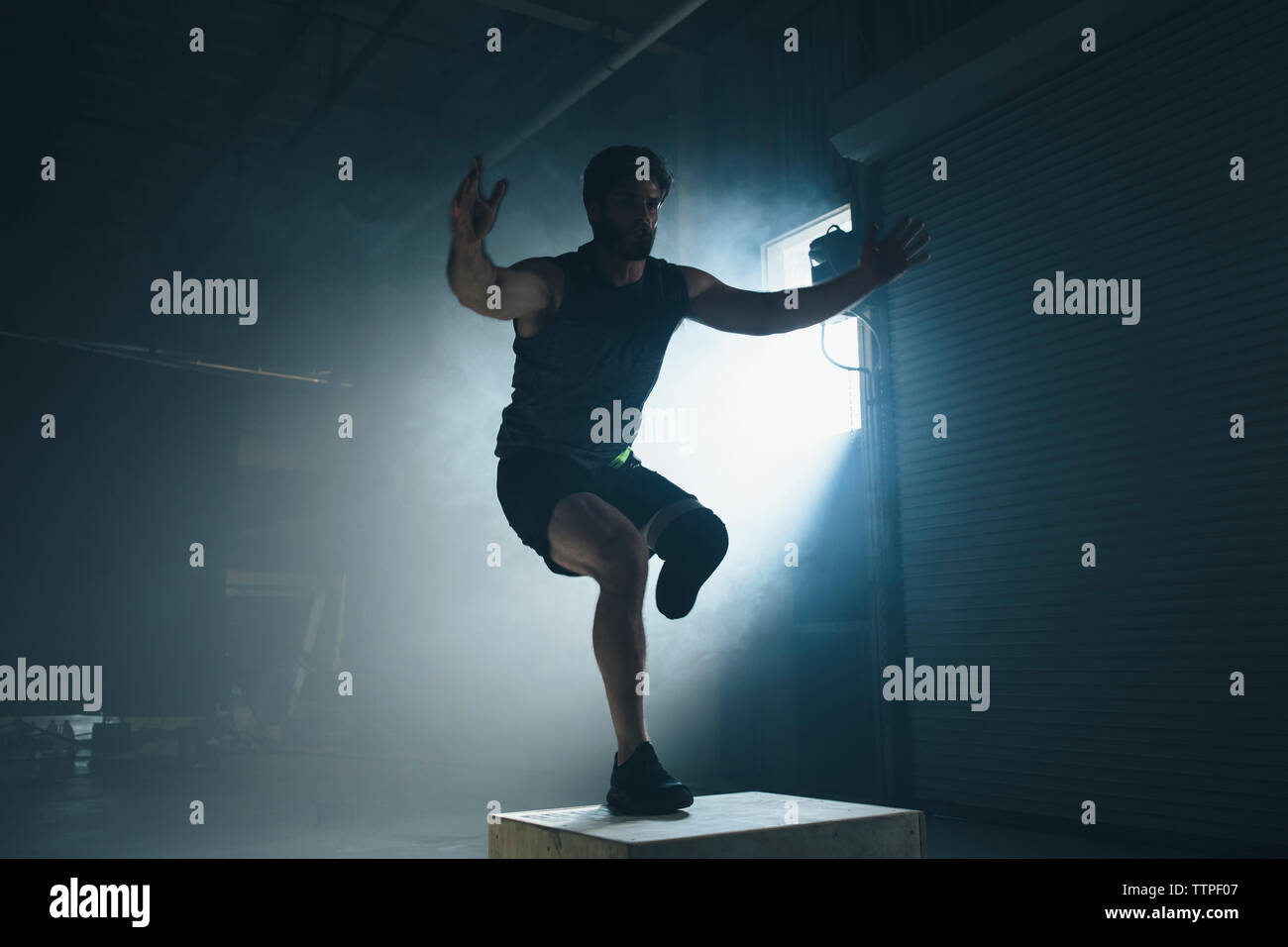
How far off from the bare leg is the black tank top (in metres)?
0.24

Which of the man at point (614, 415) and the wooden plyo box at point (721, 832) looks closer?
the wooden plyo box at point (721, 832)

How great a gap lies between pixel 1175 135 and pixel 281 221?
29.9 feet

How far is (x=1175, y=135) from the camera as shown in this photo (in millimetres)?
4891

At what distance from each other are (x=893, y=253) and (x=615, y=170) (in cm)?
89

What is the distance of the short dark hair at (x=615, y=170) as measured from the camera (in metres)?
2.78

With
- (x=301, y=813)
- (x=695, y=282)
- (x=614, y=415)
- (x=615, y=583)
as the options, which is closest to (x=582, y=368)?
(x=614, y=415)

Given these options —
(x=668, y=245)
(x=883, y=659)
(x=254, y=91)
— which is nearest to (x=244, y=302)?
(x=254, y=91)

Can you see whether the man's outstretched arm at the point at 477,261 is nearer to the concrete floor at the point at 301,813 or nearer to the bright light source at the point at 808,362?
the concrete floor at the point at 301,813

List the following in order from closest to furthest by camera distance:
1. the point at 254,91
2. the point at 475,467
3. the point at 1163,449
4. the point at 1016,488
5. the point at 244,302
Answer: the point at 1163,449 → the point at 1016,488 → the point at 254,91 → the point at 475,467 → the point at 244,302

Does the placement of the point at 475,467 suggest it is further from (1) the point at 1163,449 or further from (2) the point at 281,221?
(1) the point at 1163,449

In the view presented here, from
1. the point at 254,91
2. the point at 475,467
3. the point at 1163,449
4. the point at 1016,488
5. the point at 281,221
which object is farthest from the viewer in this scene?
the point at 281,221

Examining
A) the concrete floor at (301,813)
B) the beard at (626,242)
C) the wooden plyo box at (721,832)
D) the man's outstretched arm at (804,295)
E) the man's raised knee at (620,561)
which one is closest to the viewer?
the wooden plyo box at (721,832)

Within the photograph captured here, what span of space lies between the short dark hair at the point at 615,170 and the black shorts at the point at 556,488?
758 mm

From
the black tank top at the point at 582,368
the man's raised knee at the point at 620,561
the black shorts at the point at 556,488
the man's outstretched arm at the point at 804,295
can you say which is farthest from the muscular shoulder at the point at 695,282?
the man's raised knee at the point at 620,561
